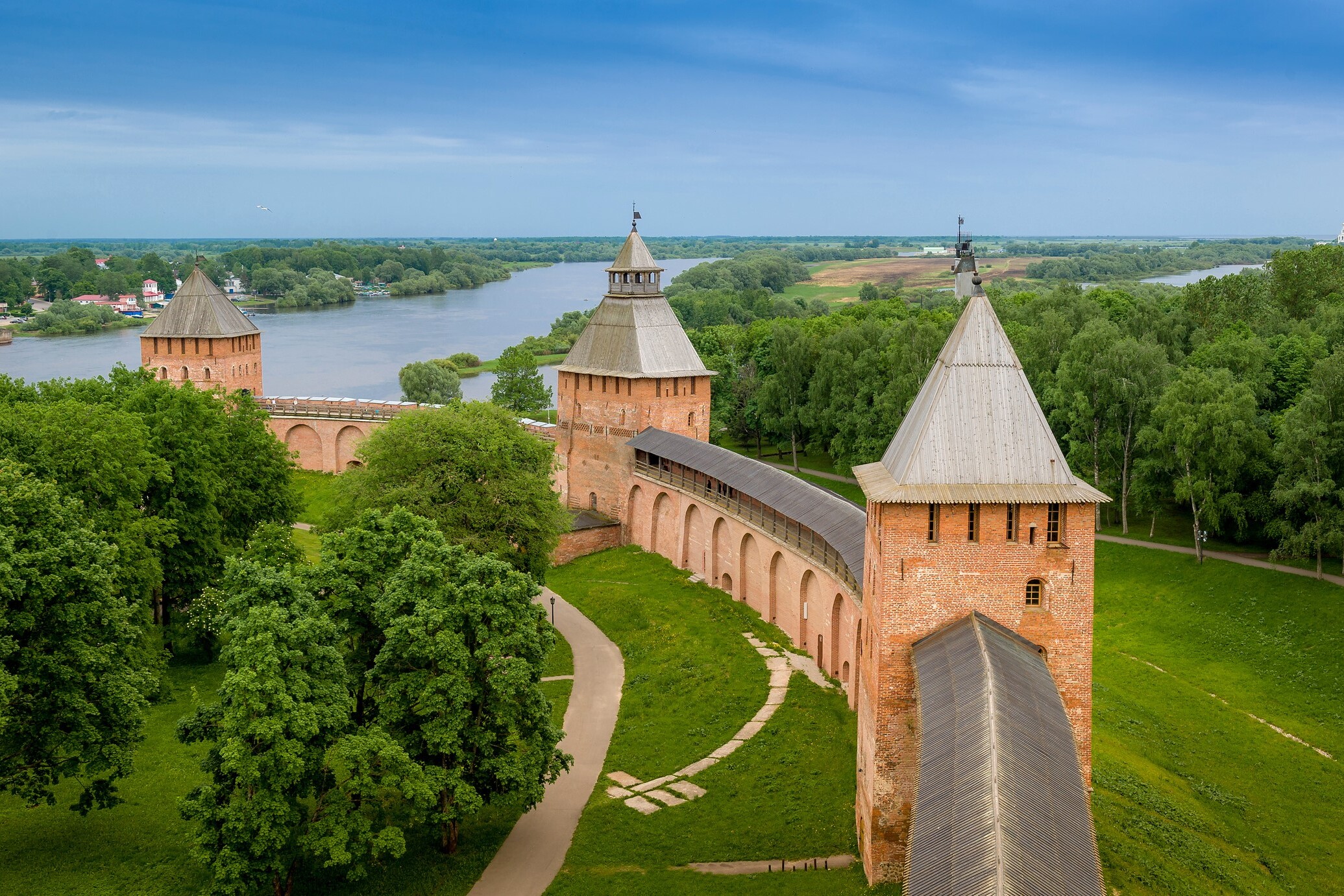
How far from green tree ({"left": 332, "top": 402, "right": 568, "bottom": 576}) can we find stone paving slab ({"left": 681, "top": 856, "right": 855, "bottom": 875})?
12.6 metres

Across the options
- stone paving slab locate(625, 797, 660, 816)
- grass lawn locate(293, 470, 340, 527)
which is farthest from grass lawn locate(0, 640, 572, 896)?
grass lawn locate(293, 470, 340, 527)

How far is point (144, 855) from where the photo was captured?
20.6 meters

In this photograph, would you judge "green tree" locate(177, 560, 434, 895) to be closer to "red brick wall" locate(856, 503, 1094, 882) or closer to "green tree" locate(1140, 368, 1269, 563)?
"red brick wall" locate(856, 503, 1094, 882)

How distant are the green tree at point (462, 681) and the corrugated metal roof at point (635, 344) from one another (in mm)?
22055

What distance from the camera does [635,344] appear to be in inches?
1684

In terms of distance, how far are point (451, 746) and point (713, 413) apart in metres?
41.1

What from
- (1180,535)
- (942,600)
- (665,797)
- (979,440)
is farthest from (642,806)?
(1180,535)

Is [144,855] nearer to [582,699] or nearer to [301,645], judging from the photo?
[301,645]

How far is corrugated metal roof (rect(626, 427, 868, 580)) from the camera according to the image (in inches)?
1067

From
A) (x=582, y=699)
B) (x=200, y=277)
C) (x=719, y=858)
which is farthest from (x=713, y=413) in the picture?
(x=719, y=858)

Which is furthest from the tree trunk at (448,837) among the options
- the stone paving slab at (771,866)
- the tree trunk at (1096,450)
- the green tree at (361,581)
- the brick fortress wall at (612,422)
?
the tree trunk at (1096,450)

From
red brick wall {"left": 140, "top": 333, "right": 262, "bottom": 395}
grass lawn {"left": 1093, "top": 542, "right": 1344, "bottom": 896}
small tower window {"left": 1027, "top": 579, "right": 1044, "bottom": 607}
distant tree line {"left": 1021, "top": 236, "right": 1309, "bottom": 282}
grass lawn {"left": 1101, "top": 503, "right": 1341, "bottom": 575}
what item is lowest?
grass lawn {"left": 1093, "top": 542, "right": 1344, "bottom": 896}

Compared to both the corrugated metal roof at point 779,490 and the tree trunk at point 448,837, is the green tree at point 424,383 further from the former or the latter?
the tree trunk at point 448,837

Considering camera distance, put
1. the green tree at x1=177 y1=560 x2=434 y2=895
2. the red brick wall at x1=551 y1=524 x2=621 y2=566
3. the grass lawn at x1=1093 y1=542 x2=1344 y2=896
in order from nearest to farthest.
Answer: the green tree at x1=177 y1=560 x2=434 y2=895, the grass lawn at x1=1093 y1=542 x2=1344 y2=896, the red brick wall at x1=551 y1=524 x2=621 y2=566
